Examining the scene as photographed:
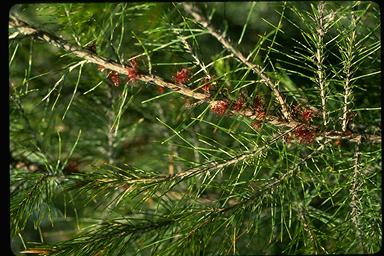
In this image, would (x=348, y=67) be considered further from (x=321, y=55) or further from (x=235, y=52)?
(x=235, y=52)

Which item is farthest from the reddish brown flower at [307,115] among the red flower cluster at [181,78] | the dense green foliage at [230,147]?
the red flower cluster at [181,78]

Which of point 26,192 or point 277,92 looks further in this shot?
point 26,192

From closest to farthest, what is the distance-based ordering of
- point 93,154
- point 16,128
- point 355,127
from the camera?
point 355,127
point 16,128
point 93,154

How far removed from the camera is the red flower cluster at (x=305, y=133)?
20.3 inches

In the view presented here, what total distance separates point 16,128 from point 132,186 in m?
0.33

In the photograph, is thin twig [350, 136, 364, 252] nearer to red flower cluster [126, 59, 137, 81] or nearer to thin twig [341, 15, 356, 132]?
thin twig [341, 15, 356, 132]

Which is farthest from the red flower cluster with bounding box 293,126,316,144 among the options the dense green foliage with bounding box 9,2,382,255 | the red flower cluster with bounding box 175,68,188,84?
the red flower cluster with bounding box 175,68,188,84

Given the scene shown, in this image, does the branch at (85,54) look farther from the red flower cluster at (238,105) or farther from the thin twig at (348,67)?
the thin twig at (348,67)

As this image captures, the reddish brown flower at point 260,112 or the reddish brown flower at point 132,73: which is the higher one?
the reddish brown flower at point 132,73

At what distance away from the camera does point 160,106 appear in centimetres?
91

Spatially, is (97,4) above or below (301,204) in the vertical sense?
above

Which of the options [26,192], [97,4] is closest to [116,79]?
[97,4]

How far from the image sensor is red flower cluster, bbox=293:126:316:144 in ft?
1.69
